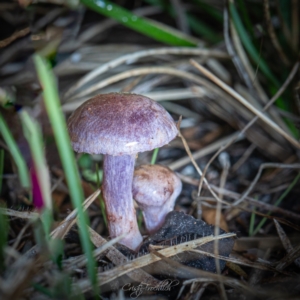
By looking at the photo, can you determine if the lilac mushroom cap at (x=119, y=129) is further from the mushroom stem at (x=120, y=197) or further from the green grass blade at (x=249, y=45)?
the green grass blade at (x=249, y=45)

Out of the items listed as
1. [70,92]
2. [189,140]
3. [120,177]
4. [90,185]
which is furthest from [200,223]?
[70,92]

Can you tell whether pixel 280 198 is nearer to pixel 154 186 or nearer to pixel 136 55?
pixel 154 186

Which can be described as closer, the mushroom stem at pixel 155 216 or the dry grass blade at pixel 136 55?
the mushroom stem at pixel 155 216

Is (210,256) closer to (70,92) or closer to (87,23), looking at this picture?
(70,92)

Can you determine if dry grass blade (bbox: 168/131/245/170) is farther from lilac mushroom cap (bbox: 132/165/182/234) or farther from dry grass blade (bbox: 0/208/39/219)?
dry grass blade (bbox: 0/208/39/219)

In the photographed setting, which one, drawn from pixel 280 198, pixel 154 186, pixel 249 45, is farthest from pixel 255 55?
pixel 154 186

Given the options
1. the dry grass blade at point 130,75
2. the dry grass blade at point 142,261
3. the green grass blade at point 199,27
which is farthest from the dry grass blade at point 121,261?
the green grass blade at point 199,27
